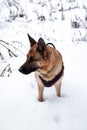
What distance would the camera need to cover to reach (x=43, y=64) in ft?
9.80

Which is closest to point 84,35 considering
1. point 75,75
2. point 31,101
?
point 75,75

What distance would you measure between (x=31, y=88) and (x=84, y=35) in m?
2.07

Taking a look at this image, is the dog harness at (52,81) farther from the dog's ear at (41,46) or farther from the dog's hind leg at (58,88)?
the dog's ear at (41,46)

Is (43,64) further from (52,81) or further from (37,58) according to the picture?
(52,81)

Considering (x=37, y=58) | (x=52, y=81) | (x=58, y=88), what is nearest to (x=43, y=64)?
(x=37, y=58)

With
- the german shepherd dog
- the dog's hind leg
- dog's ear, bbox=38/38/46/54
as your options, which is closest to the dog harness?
the german shepherd dog

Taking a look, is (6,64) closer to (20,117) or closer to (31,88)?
(31,88)

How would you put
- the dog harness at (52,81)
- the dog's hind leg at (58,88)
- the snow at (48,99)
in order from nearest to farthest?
the snow at (48,99) < the dog harness at (52,81) < the dog's hind leg at (58,88)

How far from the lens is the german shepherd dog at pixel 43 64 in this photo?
2936 millimetres

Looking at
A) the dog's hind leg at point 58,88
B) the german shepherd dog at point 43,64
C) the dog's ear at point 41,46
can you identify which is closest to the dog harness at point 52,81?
the german shepherd dog at point 43,64

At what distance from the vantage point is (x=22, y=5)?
7.02m

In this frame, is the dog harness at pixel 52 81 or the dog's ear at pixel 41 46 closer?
the dog's ear at pixel 41 46

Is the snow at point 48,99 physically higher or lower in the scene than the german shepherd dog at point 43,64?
lower

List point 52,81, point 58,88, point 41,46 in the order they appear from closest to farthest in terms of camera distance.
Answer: point 41,46 → point 52,81 → point 58,88
